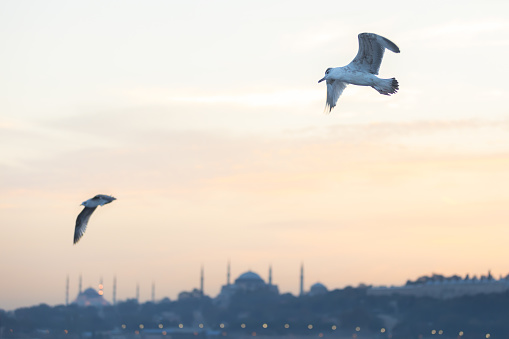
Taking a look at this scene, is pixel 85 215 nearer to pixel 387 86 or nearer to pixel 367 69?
pixel 367 69

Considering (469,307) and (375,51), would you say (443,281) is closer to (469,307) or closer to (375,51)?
(469,307)

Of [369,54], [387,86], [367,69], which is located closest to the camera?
[387,86]

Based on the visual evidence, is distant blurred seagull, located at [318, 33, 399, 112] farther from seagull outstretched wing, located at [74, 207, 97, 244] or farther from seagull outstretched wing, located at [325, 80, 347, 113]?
seagull outstretched wing, located at [74, 207, 97, 244]

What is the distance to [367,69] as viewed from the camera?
32000 millimetres

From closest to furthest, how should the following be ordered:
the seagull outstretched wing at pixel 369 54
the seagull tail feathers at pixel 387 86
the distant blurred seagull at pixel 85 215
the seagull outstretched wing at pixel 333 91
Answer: the seagull tail feathers at pixel 387 86 → the seagull outstretched wing at pixel 369 54 → the distant blurred seagull at pixel 85 215 → the seagull outstretched wing at pixel 333 91

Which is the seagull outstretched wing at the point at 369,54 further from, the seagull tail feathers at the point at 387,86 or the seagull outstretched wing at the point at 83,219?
the seagull outstretched wing at the point at 83,219

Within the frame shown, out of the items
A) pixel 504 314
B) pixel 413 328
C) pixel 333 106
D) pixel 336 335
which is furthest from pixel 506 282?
pixel 333 106

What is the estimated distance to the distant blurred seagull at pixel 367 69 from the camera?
101 feet

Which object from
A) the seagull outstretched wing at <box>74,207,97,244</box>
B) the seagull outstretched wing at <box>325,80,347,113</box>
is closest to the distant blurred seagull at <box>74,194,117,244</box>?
the seagull outstretched wing at <box>74,207,97,244</box>

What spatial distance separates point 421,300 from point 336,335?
51.1 ft

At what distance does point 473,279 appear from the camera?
193875 mm

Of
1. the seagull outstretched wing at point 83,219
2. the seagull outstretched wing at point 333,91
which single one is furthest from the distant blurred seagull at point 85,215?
the seagull outstretched wing at point 333,91

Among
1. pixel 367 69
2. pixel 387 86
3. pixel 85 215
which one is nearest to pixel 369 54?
pixel 367 69

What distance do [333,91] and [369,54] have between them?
2.58 m
